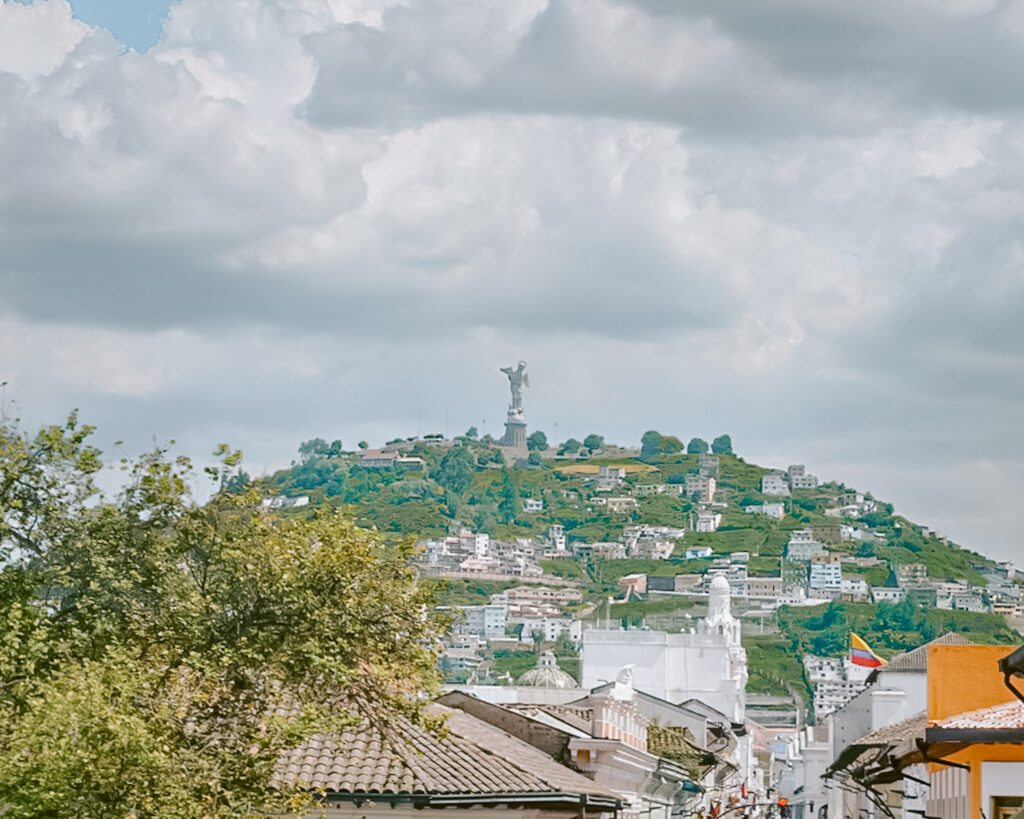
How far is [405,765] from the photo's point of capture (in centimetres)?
2906

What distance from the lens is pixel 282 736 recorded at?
24.9m

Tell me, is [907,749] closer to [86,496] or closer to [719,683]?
[86,496]

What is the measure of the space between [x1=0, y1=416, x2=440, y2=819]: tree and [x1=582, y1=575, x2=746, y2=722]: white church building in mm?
81634

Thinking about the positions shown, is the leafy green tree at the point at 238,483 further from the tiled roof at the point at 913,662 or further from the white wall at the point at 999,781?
the tiled roof at the point at 913,662

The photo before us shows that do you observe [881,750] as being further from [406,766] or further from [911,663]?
[911,663]

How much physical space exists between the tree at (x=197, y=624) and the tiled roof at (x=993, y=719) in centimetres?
846

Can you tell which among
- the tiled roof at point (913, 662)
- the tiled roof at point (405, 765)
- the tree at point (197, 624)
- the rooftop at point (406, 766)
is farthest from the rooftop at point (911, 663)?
the tree at point (197, 624)

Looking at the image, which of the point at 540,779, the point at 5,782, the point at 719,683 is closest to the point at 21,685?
the point at 5,782

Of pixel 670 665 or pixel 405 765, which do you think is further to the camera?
pixel 670 665

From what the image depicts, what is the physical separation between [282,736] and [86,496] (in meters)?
6.05

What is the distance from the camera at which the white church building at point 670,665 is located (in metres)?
117

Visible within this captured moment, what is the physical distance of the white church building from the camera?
384 ft

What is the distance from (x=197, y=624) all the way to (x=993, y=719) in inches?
462

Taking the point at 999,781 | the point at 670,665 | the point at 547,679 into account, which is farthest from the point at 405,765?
the point at 670,665
